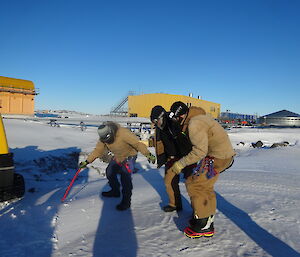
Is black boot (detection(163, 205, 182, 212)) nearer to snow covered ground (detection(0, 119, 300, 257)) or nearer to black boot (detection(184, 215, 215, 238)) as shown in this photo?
snow covered ground (detection(0, 119, 300, 257))

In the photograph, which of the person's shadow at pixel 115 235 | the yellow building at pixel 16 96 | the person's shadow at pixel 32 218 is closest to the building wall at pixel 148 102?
the yellow building at pixel 16 96

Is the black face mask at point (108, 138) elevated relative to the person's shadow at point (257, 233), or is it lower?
elevated

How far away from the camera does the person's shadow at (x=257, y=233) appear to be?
2.58 meters

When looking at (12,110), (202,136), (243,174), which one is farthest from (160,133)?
(12,110)

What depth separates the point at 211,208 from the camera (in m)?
2.86

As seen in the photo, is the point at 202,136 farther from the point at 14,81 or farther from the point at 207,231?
the point at 14,81

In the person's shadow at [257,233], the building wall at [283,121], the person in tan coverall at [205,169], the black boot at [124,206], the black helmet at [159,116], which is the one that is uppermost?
the building wall at [283,121]

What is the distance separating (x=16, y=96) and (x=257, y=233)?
119 feet

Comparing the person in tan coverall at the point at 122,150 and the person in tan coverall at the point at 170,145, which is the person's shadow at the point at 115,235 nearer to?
the person in tan coverall at the point at 122,150

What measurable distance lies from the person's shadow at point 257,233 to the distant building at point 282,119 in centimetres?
5376

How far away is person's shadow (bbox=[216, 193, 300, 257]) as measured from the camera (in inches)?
101

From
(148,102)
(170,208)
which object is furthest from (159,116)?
(148,102)

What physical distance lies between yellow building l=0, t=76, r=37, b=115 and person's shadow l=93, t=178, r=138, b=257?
33510mm

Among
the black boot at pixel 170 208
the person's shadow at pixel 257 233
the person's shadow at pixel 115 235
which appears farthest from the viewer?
the black boot at pixel 170 208
